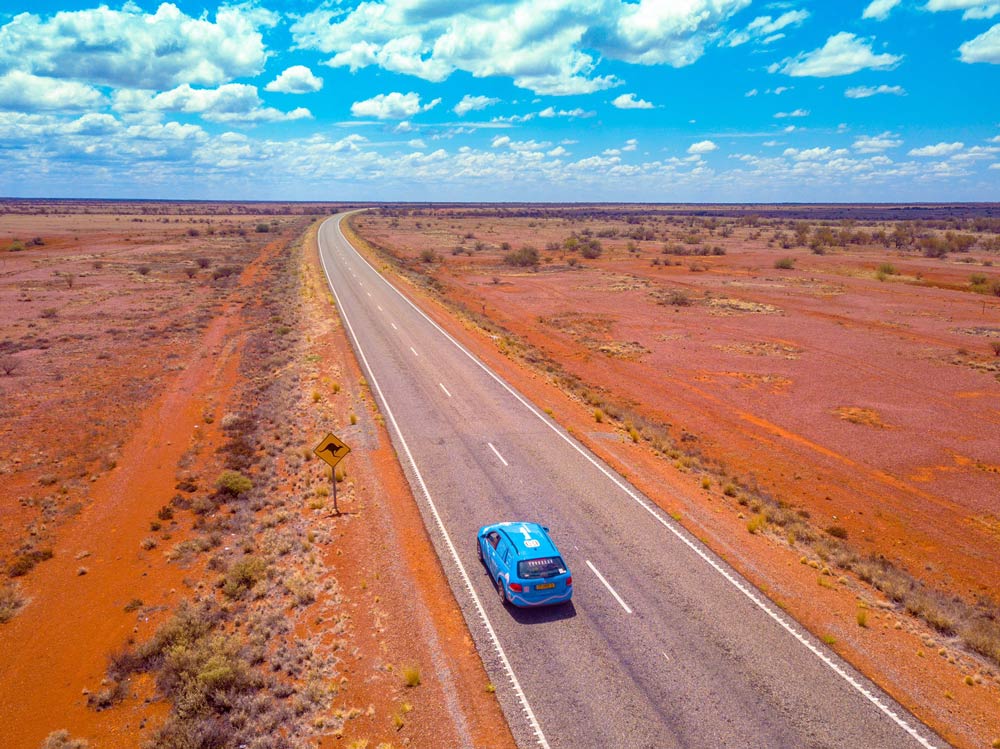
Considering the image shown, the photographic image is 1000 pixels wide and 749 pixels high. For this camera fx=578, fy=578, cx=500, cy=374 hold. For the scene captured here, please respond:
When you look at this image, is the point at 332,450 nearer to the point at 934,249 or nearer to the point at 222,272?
the point at 222,272

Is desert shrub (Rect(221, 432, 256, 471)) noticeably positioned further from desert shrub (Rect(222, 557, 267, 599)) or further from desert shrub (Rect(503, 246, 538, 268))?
desert shrub (Rect(503, 246, 538, 268))

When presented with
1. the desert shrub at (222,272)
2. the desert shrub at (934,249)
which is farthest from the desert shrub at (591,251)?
the desert shrub at (934,249)

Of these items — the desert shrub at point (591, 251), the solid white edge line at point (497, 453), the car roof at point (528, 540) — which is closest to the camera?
the car roof at point (528, 540)

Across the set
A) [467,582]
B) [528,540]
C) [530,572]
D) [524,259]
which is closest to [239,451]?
[467,582]

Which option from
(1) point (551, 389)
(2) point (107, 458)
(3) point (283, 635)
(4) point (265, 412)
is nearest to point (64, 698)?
(3) point (283, 635)

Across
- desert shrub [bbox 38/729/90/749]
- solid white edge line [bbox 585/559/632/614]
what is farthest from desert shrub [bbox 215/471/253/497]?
solid white edge line [bbox 585/559/632/614]

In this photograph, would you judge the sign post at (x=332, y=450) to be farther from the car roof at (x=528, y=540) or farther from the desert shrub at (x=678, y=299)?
the desert shrub at (x=678, y=299)
